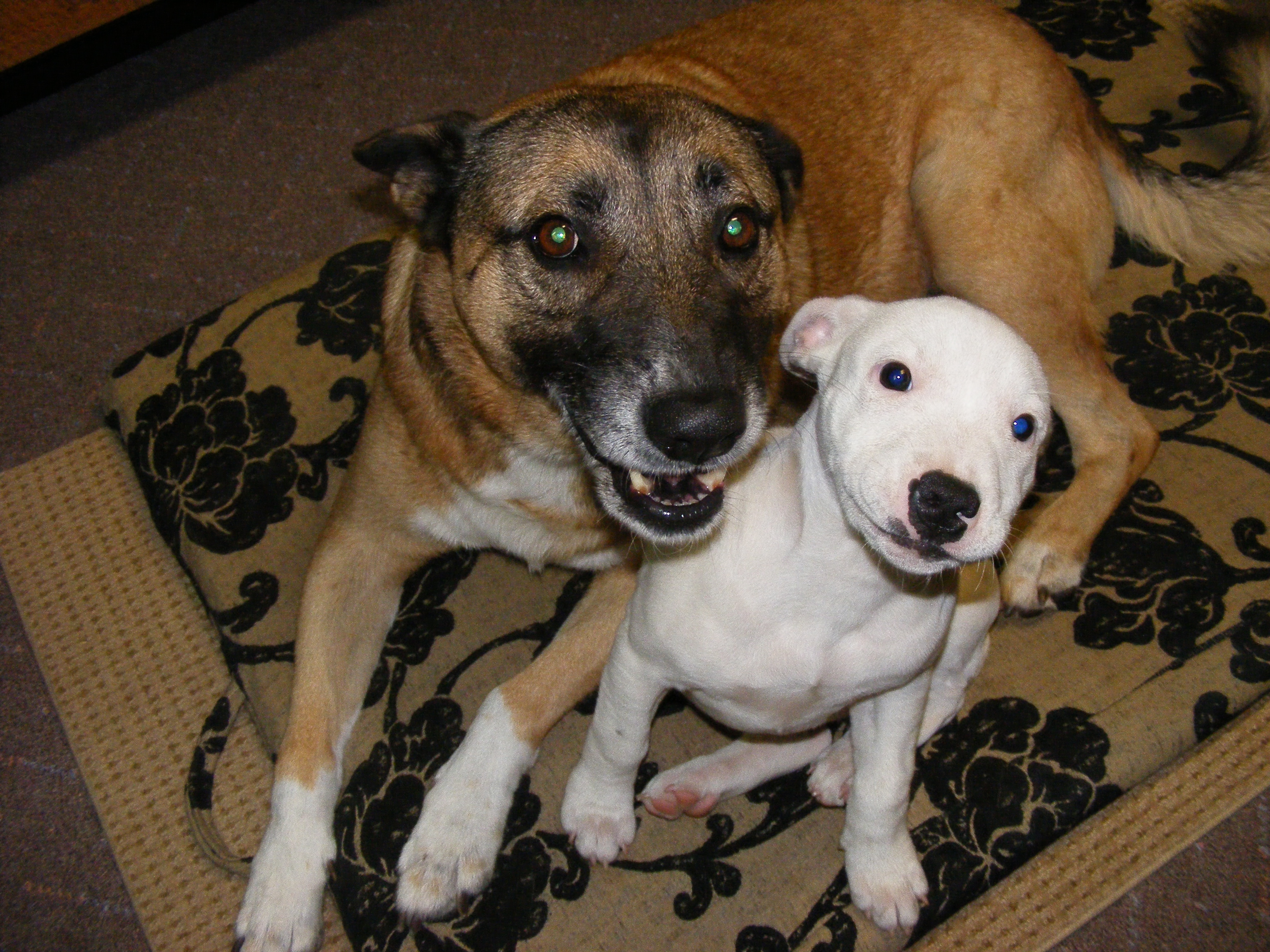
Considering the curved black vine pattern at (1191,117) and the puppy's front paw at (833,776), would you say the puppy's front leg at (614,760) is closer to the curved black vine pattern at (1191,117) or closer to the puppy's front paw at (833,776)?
the puppy's front paw at (833,776)

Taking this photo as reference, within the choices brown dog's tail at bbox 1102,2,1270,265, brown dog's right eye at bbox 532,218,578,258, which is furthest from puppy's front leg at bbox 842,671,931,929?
brown dog's tail at bbox 1102,2,1270,265

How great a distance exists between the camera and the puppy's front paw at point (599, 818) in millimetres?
2076

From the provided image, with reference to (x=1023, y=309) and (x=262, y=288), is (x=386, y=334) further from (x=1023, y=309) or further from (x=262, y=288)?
(x=1023, y=309)

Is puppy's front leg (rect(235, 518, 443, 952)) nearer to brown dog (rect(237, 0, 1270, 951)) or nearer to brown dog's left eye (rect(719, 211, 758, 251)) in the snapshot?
brown dog (rect(237, 0, 1270, 951))

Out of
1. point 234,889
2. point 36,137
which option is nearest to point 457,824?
point 234,889

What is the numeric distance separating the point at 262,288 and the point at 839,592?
211 cm

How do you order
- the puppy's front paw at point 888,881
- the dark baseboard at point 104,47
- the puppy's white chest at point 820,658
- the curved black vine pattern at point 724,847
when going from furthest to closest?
the dark baseboard at point 104,47, the curved black vine pattern at point 724,847, the puppy's front paw at point 888,881, the puppy's white chest at point 820,658

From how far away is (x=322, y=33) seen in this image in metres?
4.20

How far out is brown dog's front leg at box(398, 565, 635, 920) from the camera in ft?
6.71

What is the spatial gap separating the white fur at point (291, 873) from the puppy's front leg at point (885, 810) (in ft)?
3.49

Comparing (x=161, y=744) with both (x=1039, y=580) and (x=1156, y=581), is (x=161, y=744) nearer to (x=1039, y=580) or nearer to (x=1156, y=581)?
(x=1039, y=580)

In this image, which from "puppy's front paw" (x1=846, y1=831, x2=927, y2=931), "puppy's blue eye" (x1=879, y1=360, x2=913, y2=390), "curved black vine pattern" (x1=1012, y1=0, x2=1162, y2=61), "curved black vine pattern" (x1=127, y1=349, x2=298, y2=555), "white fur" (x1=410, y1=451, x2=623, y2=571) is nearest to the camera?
"puppy's blue eye" (x1=879, y1=360, x2=913, y2=390)

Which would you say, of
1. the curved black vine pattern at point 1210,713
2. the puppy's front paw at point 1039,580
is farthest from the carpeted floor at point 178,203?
the puppy's front paw at point 1039,580

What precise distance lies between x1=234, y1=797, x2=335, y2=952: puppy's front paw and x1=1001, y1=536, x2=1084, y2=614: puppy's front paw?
162cm
